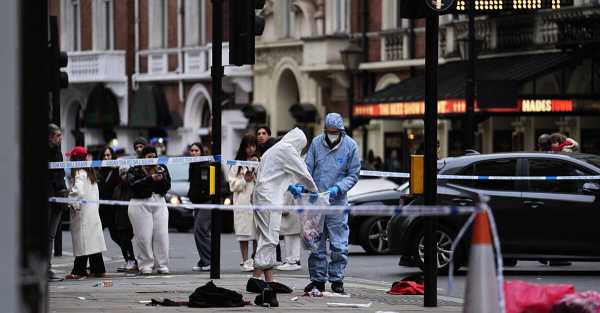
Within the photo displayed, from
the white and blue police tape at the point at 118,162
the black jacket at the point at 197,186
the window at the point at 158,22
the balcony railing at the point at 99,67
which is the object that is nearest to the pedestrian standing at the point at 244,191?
the black jacket at the point at 197,186

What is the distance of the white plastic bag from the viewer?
1468 centimetres

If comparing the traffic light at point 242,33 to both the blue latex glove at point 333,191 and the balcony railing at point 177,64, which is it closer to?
the blue latex glove at point 333,191

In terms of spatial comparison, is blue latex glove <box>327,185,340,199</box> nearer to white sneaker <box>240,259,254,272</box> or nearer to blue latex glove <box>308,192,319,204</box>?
blue latex glove <box>308,192,319,204</box>

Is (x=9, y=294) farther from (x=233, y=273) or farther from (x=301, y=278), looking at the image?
(x=233, y=273)

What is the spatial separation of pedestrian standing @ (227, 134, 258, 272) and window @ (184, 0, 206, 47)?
3178 cm

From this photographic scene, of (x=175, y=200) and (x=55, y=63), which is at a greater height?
(x=55, y=63)

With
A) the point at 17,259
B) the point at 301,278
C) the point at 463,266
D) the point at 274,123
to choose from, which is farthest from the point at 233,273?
the point at 274,123

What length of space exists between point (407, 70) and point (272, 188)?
26226 mm

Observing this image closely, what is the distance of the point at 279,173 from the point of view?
49.5 feet

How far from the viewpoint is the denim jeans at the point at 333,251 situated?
15000mm

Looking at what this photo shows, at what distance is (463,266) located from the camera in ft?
64.6

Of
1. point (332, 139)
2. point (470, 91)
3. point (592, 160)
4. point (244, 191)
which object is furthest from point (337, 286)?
point (470, 91)

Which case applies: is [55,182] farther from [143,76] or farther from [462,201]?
[143,76]

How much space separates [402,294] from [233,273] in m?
4.34
